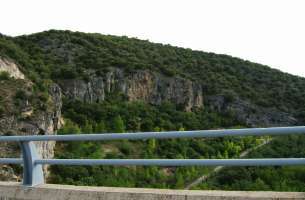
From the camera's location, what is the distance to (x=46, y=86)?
6069cm

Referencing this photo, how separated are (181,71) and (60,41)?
2955cm

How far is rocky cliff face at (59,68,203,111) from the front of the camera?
8962 cm

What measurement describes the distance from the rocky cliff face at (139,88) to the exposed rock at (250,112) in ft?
13.6

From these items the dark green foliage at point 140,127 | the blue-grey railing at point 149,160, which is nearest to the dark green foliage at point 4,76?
the dark green foliage at point 140,127

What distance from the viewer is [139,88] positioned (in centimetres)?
10375

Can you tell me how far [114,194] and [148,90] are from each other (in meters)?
102

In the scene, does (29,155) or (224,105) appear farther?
(224,105)

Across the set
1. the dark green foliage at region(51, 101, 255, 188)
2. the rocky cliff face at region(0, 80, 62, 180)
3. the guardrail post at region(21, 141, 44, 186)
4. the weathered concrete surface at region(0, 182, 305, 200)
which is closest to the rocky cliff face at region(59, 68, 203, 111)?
the dark green foliage at region(51, 101, 255, 188)

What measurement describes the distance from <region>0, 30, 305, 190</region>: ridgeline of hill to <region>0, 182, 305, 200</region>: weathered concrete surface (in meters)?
51.3

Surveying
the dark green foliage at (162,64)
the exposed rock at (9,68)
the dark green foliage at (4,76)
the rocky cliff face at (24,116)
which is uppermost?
the dark green foliage at (162,64)

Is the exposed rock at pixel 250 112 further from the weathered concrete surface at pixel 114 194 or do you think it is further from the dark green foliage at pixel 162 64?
the weathered concrete surface at pixel 114 194

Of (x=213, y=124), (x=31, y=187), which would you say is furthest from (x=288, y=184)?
(x=213, y=124)

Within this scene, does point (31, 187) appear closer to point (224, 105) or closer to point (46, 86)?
point (46, 86)

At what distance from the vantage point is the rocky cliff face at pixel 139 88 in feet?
294
